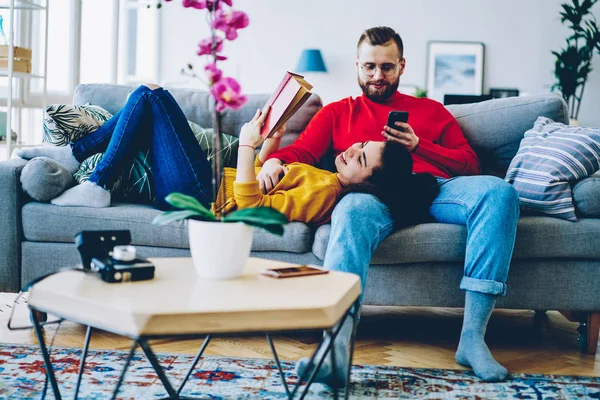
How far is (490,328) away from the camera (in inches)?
96.3

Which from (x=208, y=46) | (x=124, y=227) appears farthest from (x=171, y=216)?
(x=124, y=227)

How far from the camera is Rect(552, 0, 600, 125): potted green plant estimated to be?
5.41 metres

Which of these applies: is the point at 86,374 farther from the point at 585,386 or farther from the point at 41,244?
the point at 585,386

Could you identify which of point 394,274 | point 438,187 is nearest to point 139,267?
point 394,274

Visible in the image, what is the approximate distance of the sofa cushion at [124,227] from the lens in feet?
7.03

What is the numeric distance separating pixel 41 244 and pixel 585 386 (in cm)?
173

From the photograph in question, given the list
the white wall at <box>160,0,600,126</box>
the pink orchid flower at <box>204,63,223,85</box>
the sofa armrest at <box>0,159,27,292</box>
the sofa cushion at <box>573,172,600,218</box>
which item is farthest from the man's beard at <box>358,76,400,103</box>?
the white wall at <box>160,0,600,126</box>

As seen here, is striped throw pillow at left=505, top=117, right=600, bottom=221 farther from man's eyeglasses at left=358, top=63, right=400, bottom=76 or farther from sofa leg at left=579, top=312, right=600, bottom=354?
man's eyeglasses at left=358, top=63, right=400, bottom=76

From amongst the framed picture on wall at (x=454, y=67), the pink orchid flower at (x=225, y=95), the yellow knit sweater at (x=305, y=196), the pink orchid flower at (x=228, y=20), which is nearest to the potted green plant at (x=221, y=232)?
the pink orchid flower at (x=225, y=95)

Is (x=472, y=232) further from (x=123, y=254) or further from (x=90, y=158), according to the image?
(x=90, y=158)

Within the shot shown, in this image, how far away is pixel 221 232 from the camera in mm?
1195

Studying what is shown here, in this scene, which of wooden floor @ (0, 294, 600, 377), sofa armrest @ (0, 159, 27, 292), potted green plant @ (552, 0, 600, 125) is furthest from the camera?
potted green plant @ (552, 0, 600, 125)

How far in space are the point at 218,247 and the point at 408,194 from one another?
3.23 feet

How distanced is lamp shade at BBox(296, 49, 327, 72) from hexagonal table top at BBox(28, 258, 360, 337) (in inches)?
184
